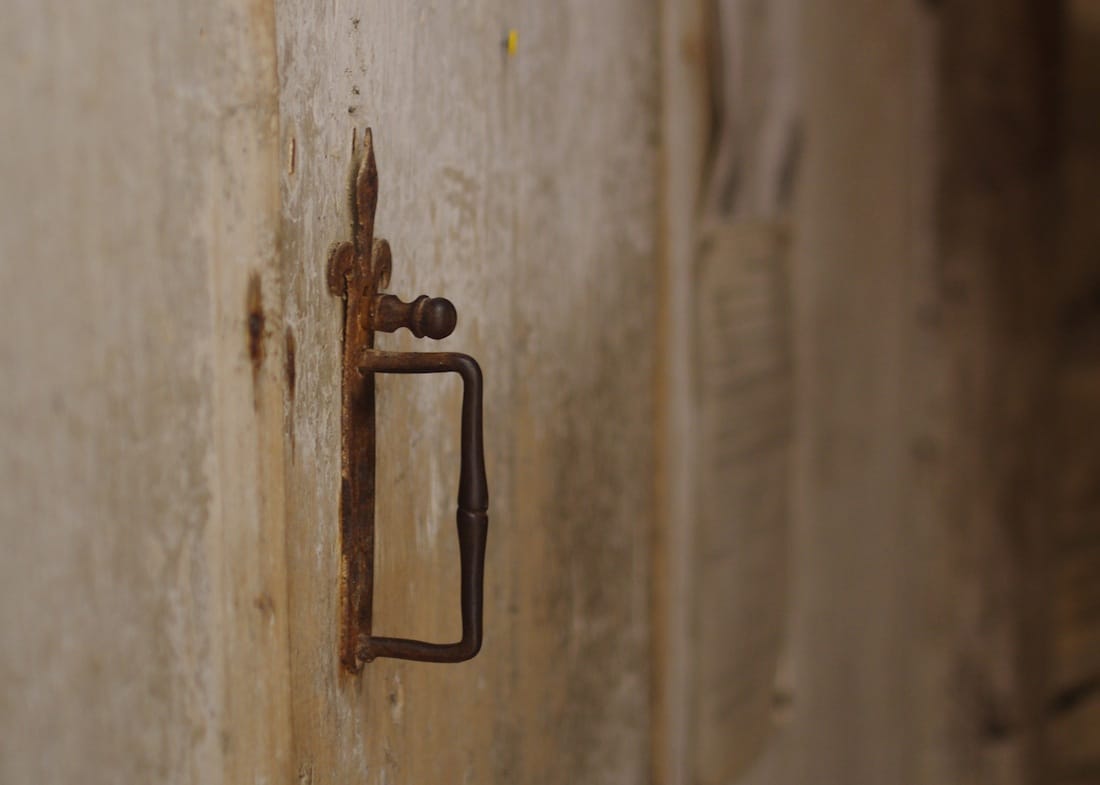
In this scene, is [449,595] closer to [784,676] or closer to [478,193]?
[478,193]

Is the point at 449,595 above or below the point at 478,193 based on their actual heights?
below

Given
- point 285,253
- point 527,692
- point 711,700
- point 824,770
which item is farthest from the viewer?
point 824,770

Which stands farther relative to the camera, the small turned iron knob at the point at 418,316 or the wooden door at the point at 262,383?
the small turned iron knob at the point at 418,316

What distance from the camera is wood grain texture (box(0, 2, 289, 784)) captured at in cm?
35

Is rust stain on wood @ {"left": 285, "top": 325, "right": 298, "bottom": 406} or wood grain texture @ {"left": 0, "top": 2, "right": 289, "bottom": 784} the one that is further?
rust stain on wood @ {"left": 285, "top": 325, "right": 298, "bottom": 406}

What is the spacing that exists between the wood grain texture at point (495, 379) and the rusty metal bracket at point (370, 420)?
0.03ft

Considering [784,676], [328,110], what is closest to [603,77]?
[328,110]

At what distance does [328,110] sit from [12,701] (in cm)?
27

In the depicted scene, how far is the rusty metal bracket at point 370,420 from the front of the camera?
50 centimetres

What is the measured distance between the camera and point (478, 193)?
0.64 meters

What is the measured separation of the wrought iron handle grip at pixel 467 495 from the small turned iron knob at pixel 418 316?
0.01m

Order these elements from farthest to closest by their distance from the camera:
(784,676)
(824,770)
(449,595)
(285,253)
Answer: (824,770) < (784,676) < (449,595) < (285,253)

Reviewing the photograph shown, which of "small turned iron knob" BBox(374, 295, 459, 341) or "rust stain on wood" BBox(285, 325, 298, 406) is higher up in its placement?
"small turned iron knob" BBox(374, 295, 459, 341)

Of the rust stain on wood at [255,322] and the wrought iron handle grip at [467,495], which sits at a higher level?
the rust stain on wood at [255,322]
